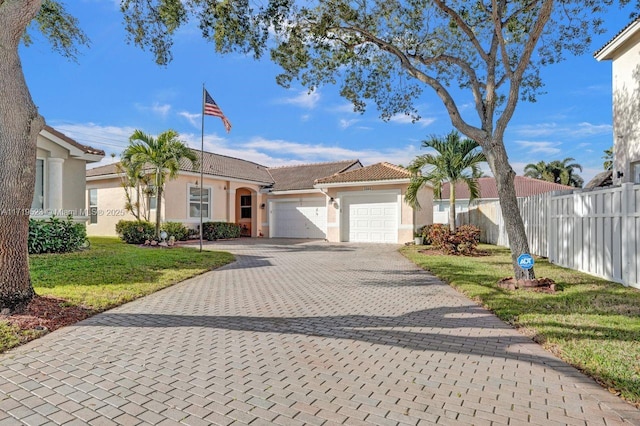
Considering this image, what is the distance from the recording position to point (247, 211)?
26359mm

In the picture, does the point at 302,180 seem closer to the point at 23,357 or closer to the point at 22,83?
the point at 22,83

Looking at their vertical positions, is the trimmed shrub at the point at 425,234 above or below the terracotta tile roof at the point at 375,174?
below

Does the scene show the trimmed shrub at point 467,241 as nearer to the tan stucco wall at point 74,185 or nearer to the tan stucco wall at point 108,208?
the tan stucco wall at point 74,185

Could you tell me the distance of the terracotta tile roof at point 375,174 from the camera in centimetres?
1986

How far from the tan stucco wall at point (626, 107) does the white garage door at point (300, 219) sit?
47.7 ft

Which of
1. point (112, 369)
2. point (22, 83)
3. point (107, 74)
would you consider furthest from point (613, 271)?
point (107, 74)

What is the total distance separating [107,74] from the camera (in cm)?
1568

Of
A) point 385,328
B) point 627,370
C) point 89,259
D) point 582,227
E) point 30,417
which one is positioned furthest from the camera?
point 89,259

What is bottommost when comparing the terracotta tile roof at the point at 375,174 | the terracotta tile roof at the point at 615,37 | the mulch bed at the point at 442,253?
the mulch bed at the point at 442,253

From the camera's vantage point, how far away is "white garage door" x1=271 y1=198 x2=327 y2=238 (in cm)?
2361

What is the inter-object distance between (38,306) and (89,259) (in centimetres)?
573

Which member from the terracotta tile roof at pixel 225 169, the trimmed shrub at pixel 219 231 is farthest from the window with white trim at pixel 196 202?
the terracotta tile roof at pixel 225 169

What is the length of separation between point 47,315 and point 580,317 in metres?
8.07

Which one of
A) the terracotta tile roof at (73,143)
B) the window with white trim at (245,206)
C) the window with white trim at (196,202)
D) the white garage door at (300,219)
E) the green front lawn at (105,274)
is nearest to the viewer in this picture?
the green front lawn at (105,274)
